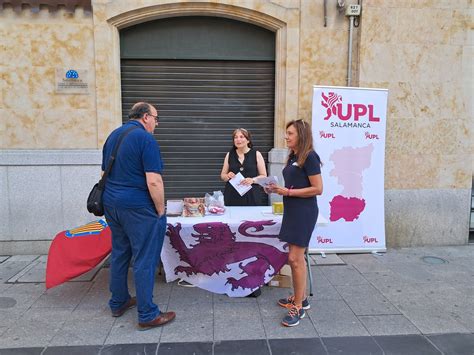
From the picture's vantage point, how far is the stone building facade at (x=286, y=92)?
5.08 metres

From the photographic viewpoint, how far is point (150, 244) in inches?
126

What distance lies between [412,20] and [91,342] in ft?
18.1

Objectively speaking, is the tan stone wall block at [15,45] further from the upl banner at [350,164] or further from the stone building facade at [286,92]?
the upl banner at [350,164]

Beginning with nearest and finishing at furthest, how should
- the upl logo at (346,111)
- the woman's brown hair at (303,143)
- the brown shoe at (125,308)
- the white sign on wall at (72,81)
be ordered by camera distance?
1. the woman's brown hair at (303,143)
2. the brown shoe at (125,308)
3. the upl logo at (346,111)
4. the white sign on wall at (72,81)

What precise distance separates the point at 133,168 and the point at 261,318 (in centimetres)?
177

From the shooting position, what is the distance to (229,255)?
3.90 m

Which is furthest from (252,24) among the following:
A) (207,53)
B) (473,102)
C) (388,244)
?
(388,244)

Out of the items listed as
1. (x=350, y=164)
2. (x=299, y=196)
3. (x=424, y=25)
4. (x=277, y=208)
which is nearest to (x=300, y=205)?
(x=299, y=196)

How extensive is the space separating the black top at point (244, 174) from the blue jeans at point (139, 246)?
4.59 feet

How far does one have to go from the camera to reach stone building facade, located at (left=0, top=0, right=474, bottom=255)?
5.08 metres

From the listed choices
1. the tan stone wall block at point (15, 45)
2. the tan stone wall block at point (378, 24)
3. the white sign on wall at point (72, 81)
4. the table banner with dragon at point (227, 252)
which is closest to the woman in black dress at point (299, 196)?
the table banner with dragon at point (227, 252)

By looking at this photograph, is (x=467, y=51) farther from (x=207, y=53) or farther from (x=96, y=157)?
(x=96, y=157)

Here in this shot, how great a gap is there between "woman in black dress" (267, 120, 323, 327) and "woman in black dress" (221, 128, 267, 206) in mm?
1125

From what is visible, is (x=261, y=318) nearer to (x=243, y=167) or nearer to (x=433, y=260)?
(x=243, y=167)
